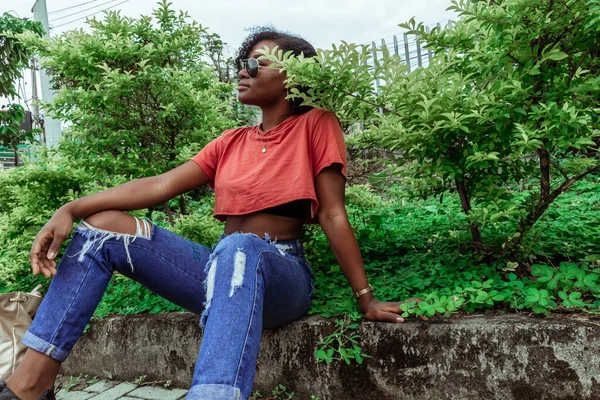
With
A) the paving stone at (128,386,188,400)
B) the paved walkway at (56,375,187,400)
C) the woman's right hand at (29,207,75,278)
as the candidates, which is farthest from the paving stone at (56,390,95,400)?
the woman's right hand at (29,207,75,278)

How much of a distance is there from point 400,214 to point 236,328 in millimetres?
2828

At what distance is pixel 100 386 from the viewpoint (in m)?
2.68

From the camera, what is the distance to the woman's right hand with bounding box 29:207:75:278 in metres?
1.88

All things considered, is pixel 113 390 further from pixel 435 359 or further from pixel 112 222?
pixel 435 359

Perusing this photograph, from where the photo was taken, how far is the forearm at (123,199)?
1975 mm

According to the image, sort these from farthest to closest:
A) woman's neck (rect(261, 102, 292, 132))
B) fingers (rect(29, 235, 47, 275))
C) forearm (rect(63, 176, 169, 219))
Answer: woman's neck (rect(261, 102, 292, 132)) < forearm (rect(63, 176, 169, 219)) < fingers (rect(29, 235, 47, 275))

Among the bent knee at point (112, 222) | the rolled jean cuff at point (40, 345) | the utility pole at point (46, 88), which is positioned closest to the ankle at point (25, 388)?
the rolled jean cuff at point (40, 345)

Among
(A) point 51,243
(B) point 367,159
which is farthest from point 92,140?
(B) point 367,159

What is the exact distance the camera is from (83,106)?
9.39ft

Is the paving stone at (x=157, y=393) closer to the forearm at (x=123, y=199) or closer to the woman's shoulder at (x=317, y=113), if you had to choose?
the forearm at (x=123, y=199)

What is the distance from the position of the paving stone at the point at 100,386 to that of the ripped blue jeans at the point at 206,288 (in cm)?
92

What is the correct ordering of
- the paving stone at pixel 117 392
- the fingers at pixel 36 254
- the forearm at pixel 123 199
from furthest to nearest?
1. the paving stone at pixel 117 392
2. the forearm at pixel 123 199
3. the fingers at pixel 36 254

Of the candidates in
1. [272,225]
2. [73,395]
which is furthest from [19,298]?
[272,225]

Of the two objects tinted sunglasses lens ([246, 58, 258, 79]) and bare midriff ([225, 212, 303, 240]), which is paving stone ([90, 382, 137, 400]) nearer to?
bare midriff ([225, 212, 303, 240])
